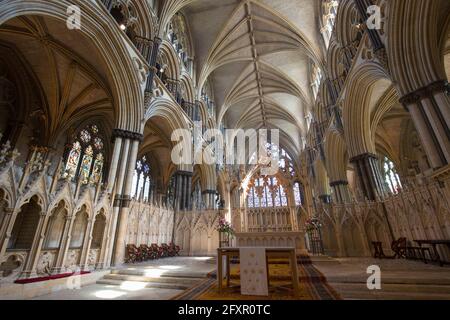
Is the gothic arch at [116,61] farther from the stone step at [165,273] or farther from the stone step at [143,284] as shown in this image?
the stone step at [143,284]

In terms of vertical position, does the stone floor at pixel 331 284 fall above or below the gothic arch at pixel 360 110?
below

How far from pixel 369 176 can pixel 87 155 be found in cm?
1569

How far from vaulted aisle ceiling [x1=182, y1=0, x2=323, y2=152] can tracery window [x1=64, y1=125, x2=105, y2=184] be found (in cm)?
812

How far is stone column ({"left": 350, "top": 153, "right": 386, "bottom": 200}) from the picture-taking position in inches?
367

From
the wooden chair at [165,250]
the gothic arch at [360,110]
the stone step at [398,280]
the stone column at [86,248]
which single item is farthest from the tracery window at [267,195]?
the stone column at [86,248]

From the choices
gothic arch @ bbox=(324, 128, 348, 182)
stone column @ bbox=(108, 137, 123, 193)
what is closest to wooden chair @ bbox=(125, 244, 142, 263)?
stone column @ bbox=(108, 137, 123, 193)

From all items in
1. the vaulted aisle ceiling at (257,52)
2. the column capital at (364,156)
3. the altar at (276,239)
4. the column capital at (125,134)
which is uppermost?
the vaulted aisle ceiling at (257,52)

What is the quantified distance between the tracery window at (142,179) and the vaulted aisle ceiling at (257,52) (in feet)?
25.6

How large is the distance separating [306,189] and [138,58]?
1584cm

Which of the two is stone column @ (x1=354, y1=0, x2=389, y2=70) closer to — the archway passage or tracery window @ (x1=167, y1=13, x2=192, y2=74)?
tracery window @ (x1=167, y1=13, x2=192, y2=74)

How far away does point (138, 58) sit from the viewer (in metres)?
8.98

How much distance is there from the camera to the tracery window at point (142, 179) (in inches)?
633

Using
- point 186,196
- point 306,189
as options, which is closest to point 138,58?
point 186,196
